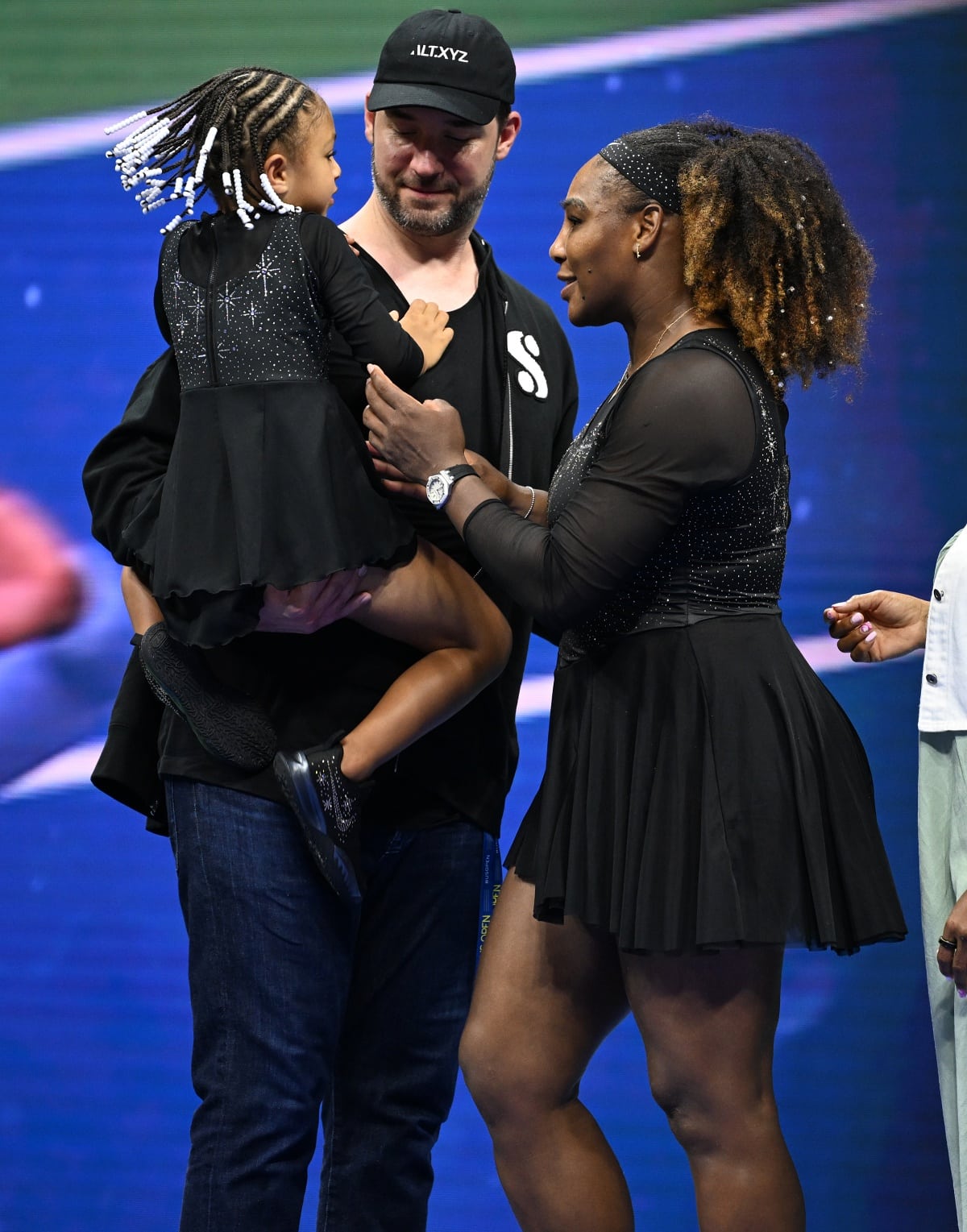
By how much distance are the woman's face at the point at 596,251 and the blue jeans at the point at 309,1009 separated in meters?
0.77

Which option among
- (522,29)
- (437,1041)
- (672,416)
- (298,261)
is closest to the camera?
(672,416)

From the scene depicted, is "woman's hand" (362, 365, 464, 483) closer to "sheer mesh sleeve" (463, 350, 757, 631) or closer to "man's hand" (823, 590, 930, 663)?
"sheer mesh sleeve" (463, 350, 757, 631)

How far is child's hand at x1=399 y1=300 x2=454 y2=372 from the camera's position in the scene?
2094mm

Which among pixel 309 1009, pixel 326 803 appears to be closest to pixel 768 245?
pixel 326 803

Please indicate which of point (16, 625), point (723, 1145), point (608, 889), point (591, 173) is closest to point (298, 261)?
point (591, 173)

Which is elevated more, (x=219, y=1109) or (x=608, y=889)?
(x=608, y=889)

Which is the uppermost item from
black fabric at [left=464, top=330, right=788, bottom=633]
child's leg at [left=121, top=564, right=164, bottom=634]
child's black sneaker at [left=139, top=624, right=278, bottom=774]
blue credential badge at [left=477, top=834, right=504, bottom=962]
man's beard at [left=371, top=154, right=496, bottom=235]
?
man's beard at [left=371, top=154, right=496, bottom=235]

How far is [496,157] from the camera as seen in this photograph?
7.75ft

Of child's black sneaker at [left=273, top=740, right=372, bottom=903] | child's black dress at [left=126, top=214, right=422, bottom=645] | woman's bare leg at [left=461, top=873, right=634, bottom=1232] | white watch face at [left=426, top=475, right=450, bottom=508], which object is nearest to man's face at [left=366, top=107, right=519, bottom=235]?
child's black dress at [left=126, top=214, right=422, bottom=645]

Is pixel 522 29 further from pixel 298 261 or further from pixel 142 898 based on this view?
pixel 142 898

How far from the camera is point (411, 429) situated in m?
1.99

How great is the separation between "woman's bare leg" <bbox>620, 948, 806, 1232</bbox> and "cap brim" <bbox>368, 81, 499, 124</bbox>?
117 centimetres

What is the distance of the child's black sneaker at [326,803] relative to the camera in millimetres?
1988

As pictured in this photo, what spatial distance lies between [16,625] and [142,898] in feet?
2.01
